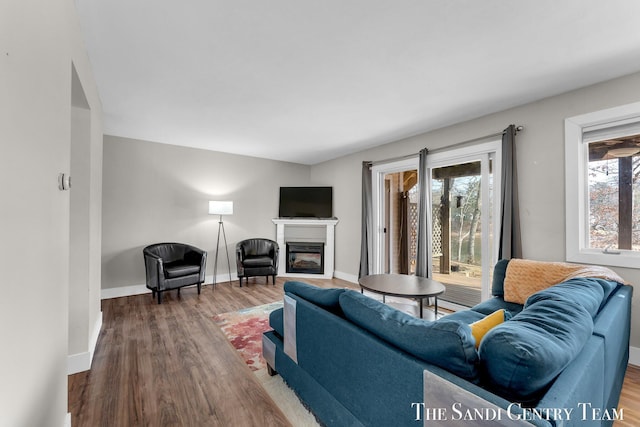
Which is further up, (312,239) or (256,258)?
(312,239)

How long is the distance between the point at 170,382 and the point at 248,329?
3.24 ft

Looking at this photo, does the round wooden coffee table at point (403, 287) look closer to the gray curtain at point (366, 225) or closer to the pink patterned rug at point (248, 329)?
the pink patterned rug at point (248, 329)

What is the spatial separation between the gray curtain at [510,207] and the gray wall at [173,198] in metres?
4.07

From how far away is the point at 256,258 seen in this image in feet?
15.7

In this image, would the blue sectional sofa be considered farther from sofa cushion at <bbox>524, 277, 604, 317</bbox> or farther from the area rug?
the area rug

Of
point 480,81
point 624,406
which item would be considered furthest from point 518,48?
point 624,406

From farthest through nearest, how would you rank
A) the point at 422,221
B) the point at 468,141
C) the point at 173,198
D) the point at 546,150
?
the point at 173,198 < the point at 422,221 < the point at 468,141 < the point at 546,150

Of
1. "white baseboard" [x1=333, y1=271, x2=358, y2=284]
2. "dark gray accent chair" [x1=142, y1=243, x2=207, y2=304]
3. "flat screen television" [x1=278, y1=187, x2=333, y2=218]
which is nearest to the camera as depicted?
"dark gray accent chair" [x1=142, y1=243, x2=207, y2=304]

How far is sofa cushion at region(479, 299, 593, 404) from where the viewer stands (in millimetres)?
844

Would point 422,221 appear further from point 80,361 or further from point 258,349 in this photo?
point 80,361

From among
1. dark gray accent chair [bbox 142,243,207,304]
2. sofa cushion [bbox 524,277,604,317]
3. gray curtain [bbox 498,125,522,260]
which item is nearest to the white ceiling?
gray curtain [bbox 498,125,522,260]

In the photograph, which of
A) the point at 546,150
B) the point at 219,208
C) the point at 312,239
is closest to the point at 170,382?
the point at 219,208

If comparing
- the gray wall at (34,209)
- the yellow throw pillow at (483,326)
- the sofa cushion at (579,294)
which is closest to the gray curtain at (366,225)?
the sofa cushion at (579,294)

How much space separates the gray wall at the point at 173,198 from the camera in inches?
161
